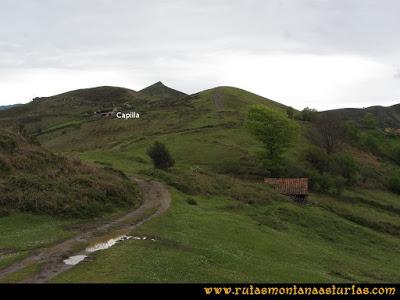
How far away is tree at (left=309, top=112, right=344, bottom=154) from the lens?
115m

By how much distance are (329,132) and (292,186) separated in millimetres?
44721

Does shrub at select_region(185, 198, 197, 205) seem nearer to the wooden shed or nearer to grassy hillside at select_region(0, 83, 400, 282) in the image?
grassy hillside at select_region(0, 83, 400, 282)

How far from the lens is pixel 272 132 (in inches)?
3573

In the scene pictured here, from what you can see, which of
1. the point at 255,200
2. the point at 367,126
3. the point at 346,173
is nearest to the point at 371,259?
the point at 255,200

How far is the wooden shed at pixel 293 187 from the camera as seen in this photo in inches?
2835

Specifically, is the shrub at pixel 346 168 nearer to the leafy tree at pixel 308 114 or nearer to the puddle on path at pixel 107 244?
the leafy tree at pixel 308 114

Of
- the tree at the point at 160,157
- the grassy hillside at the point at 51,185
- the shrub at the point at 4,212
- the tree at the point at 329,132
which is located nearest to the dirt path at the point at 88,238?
the grassy hillside at the point at 51,185

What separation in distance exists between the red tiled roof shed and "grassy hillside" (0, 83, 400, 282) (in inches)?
91.5

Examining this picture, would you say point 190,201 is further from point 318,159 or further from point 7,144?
point 318,159

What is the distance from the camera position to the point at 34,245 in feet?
97.8

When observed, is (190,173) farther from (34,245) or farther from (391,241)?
(34,245)

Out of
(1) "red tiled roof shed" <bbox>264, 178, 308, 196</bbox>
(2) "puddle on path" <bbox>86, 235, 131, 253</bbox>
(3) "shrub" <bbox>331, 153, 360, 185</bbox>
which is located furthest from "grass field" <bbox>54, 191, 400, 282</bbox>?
(3) "shrub" <bbox>331, 153, 360, 185</bbox>

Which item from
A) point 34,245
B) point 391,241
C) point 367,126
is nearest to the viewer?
point 34,245
